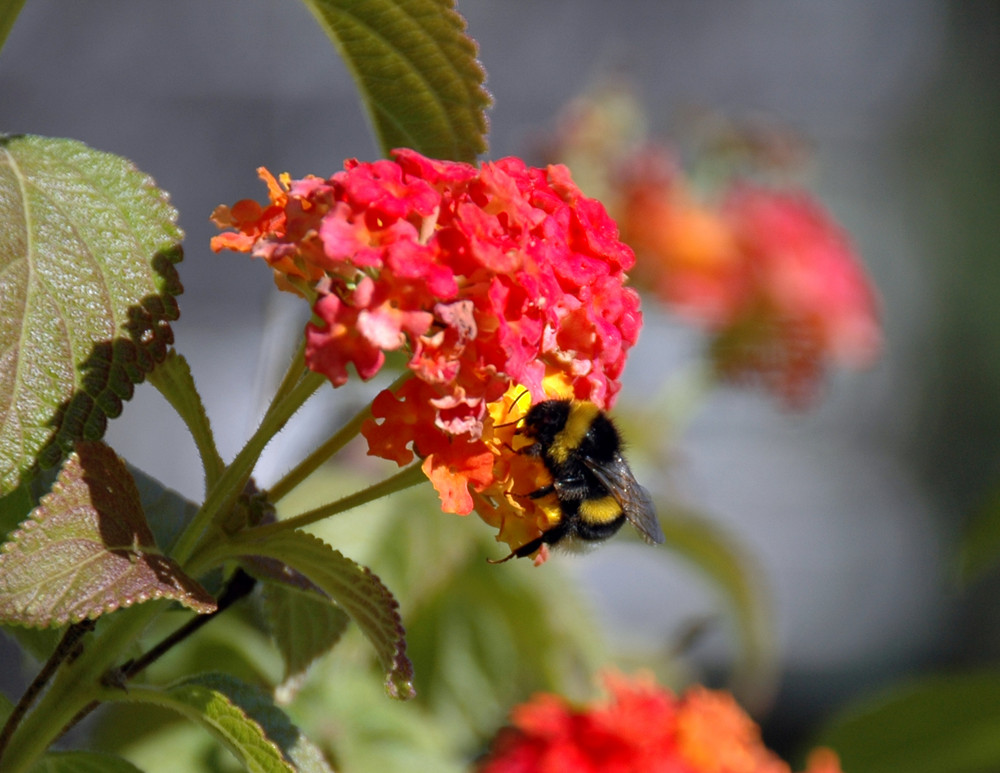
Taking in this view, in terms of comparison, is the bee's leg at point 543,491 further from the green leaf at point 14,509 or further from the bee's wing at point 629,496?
the green leaf at point 14,509

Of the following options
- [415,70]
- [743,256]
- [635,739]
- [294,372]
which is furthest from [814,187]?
[294,372]

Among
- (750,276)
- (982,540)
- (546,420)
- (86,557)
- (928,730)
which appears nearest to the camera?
(86,557)

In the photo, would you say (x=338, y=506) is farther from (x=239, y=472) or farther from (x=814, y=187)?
(x=814, y=187)

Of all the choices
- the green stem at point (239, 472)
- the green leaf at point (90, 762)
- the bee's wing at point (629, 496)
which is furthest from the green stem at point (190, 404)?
the bee's wing at point (629, 496)

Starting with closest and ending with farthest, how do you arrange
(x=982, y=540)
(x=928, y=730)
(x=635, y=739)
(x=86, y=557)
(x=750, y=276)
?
1. (x=86, y=557)
2. (x=635, y=739)
3. (x=982, y=540)
4. (x=928, y=730)
5. (x=750, y=276)

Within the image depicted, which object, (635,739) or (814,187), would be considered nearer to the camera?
(635,739)

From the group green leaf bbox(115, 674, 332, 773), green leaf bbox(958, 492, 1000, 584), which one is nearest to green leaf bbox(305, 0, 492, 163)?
green leaf bbox(115, 674, 332, 773)

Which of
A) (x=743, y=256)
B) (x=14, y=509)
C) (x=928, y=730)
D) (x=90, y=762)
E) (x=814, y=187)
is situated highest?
(x=14, y=509)

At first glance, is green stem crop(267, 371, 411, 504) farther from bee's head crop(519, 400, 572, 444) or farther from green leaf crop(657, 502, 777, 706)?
green leaf crop(657, 502, 777, 706)
